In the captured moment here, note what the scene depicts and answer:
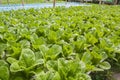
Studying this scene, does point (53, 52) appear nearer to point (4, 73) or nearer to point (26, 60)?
point (26, 60)

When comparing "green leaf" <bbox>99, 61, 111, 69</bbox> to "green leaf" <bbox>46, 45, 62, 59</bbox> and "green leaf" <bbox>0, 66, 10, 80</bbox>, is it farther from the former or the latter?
"green leaf" <bbox>0, 66, 10, 80</bbox>

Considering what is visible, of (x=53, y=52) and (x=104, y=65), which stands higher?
(x=53, y=52)

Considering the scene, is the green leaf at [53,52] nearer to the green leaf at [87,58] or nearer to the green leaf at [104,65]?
the green leaf at [87,58]

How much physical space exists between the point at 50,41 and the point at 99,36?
0.84 metres

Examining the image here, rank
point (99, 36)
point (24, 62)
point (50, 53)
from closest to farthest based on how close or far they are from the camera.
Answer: point (24, 62) → point (50, 53) → point (99, 36)

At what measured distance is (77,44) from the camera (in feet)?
9.00

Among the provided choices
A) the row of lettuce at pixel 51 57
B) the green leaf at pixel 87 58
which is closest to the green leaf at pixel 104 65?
the row of lettuce at pixel 51 57

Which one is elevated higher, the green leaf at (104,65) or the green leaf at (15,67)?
the green leaf at (15,67)

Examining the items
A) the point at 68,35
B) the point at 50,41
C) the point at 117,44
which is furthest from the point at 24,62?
the point at 117,44

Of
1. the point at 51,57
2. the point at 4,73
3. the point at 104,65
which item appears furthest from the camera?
the point at 104,65

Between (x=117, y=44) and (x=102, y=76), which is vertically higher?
(x=117, y=44)

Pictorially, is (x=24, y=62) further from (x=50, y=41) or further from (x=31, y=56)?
(x=50, y=41)

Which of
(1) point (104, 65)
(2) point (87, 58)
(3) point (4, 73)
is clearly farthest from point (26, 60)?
(1) point (104, 65)

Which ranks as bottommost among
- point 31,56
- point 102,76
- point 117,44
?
point 102,76
